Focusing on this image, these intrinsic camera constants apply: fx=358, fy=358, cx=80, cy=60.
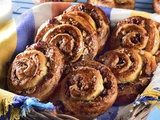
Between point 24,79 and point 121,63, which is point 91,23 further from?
point 24,79

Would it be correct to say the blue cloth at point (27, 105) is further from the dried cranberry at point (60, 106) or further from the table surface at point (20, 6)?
the table surface at point (20, 6)

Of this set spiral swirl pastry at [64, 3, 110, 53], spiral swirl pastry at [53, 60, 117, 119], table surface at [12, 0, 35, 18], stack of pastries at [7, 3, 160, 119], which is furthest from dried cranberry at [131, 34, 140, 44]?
table surface at [12, 0, 35, 18]

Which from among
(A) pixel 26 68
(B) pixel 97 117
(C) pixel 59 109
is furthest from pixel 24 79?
(B) pixel 97 117

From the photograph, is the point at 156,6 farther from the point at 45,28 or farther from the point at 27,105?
the point at 27,105

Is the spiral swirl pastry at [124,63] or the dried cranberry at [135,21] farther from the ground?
the dried cranberry at [135,21]

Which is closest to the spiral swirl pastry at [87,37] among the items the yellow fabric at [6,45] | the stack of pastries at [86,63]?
the stack of pastries at [86,63]

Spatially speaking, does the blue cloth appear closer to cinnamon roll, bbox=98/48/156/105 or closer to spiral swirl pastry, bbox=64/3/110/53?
cinnamon roll, bbox=98/48/156/105
